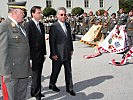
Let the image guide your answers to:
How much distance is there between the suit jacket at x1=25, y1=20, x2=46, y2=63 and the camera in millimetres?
5555

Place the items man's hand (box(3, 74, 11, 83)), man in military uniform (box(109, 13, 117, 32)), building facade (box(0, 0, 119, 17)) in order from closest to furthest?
man's hand (box(3, 74, 11, 83))
man in military uniform (box(109, 13, 117, 32))
building facade (box(0, 0, 119, 17))

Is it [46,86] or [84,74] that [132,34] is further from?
[46,86]

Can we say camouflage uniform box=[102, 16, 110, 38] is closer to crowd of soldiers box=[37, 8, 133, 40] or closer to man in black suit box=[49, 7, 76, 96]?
crowd of soldiers box=[37, 8, 133, 40]

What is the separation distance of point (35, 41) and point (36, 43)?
0.14 feet

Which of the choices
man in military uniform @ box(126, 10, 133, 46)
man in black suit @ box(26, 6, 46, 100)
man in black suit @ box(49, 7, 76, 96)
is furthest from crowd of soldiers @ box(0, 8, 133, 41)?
man in black suit @ box(26, 6, 46, 100)

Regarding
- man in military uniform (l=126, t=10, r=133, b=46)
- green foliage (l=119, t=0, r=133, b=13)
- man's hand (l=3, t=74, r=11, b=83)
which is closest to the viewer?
man's hand (l=3, t=74, r=11, b=83)

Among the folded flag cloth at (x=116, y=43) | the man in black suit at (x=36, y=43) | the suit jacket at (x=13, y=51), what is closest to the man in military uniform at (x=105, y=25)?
the folded flag cloth at (x=116, y=43)

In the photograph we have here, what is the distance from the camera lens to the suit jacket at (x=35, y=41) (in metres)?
5.55

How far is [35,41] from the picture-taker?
18.4ft

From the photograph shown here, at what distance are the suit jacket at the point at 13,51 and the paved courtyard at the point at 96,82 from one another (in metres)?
1.92

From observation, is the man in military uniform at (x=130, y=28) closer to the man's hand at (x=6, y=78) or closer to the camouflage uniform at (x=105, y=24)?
the camouflage uniform at (x=105, y=24)

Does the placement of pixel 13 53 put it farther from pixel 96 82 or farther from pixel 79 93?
pixel 96 82

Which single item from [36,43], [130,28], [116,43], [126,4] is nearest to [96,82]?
[36,43]

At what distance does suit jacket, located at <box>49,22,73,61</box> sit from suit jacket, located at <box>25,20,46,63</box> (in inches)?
18.7
